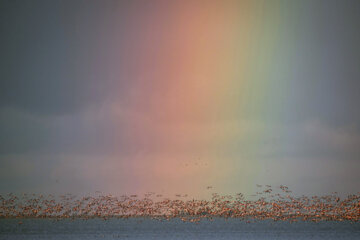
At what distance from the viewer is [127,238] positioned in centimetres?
6894

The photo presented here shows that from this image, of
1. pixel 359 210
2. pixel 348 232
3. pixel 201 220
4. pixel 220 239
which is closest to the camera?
pixel 220 239

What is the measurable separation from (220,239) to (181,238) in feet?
17.1

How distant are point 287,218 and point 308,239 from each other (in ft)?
143

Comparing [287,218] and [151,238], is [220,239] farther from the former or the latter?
[287,218]

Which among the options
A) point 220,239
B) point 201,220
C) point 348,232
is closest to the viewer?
point 220,239

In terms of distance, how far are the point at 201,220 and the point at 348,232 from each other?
35658 millimetres

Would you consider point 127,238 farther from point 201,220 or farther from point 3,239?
point 201,220

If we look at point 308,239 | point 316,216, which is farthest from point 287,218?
point 308,239

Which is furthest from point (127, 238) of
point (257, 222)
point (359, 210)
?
point (359, 210)

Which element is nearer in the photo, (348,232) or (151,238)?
(151,238)

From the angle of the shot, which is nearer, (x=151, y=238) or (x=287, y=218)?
(x=151, y=238)

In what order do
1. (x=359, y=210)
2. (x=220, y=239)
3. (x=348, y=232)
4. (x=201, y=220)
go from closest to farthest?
1. (x=220, y=239)
2. (x=348, y=232)
3. (x=359, y=210)
4. (x=201, y=220)

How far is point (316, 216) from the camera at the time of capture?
356ft

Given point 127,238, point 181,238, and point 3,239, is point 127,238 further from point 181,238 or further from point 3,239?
point 3,239
